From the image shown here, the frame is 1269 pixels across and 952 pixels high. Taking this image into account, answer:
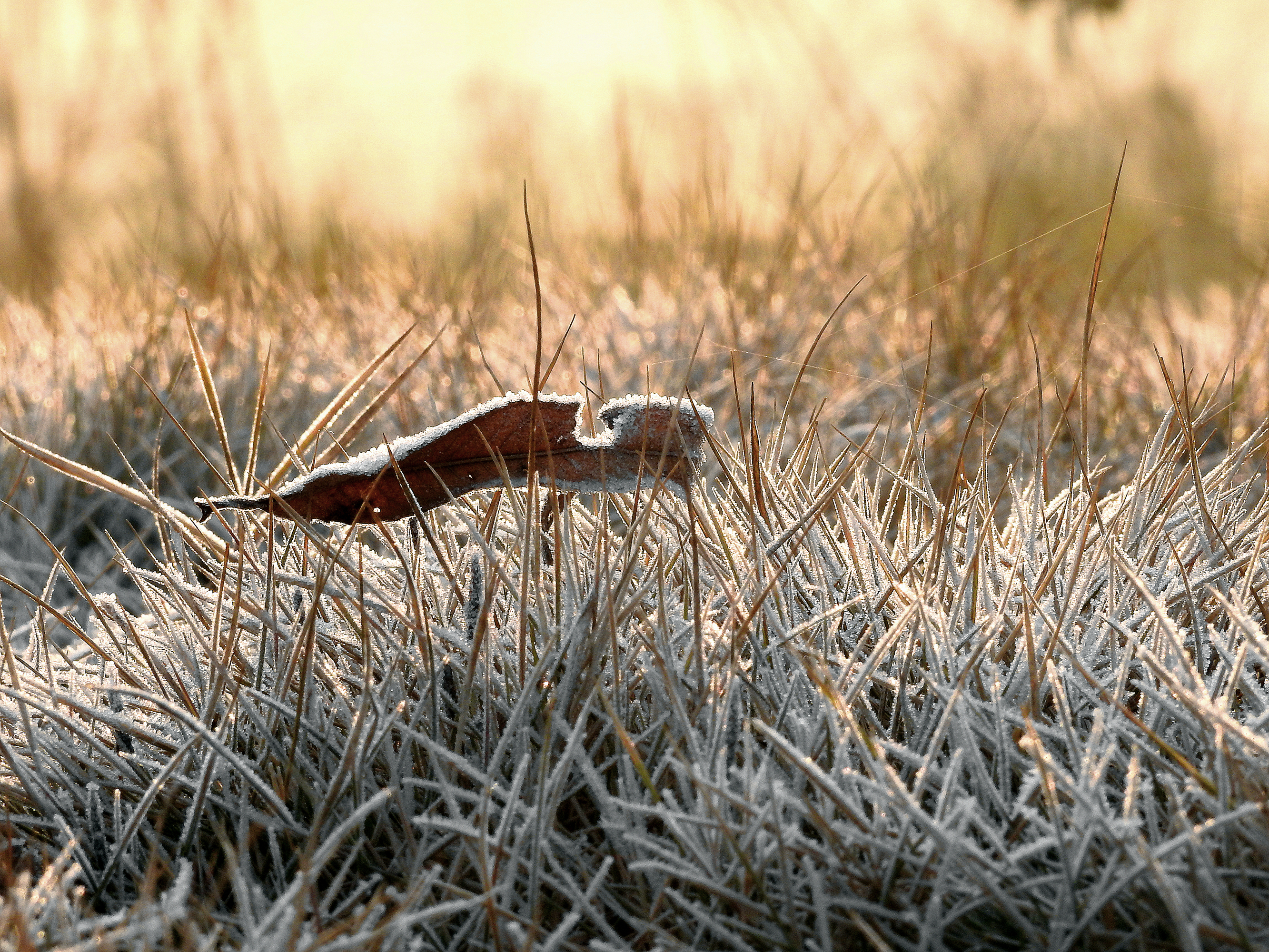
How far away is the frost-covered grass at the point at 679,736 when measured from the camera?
0.82 m

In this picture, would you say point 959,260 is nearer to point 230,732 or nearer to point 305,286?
point 305,286

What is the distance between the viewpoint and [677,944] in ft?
2.62

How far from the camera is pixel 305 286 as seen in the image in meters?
3.57

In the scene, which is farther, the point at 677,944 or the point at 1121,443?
the point at 1121,443

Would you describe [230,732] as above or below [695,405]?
below

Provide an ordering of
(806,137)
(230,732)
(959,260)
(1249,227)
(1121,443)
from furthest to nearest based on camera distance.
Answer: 1. (806,137)
2. (959,260)
3. (1249,227)
4. (1121,443)
5. (230,732)

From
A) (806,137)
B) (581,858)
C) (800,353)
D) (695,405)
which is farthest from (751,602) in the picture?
(806,137)

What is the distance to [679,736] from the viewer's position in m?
0.97

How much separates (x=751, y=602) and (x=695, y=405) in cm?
20

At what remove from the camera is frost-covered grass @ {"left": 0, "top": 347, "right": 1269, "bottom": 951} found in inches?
32.2

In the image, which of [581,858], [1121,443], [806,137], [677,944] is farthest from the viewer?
[806,137]

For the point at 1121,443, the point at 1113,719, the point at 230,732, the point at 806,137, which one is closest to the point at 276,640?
the point at 230,732

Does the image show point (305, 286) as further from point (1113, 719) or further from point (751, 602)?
point (1113, 719)

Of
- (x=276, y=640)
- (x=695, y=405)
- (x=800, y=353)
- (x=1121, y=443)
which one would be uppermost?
(x=695, y=405)
